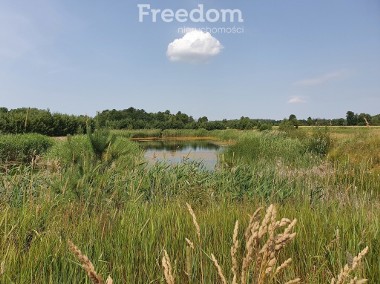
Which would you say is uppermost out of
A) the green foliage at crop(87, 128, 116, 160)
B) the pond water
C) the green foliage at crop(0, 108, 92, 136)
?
the green foliage at crop(0, 108, 92, 136)

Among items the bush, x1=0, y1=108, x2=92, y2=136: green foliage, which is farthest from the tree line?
the bush

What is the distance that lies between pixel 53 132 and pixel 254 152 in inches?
1100

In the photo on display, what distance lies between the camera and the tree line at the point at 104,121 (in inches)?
298

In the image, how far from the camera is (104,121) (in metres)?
6.62

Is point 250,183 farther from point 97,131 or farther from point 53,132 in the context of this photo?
point 53,132

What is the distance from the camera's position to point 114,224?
2707 mm

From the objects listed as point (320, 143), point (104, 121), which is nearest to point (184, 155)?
point (104, 121)

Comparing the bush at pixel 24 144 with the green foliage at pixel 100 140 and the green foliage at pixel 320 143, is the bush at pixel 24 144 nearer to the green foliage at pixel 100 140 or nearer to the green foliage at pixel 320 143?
the green foliage at pixel 100 140

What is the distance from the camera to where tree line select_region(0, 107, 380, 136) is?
7.57 metres

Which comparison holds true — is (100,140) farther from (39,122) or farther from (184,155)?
(39,122)

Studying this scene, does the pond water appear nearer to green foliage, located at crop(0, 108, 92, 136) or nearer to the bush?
the bush

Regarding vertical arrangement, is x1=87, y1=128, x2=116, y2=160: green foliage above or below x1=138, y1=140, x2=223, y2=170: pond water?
above

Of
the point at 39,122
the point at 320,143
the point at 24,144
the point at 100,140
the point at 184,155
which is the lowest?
the point at 320,143

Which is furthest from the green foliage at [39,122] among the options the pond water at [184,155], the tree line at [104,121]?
the pond water at [184,155]
